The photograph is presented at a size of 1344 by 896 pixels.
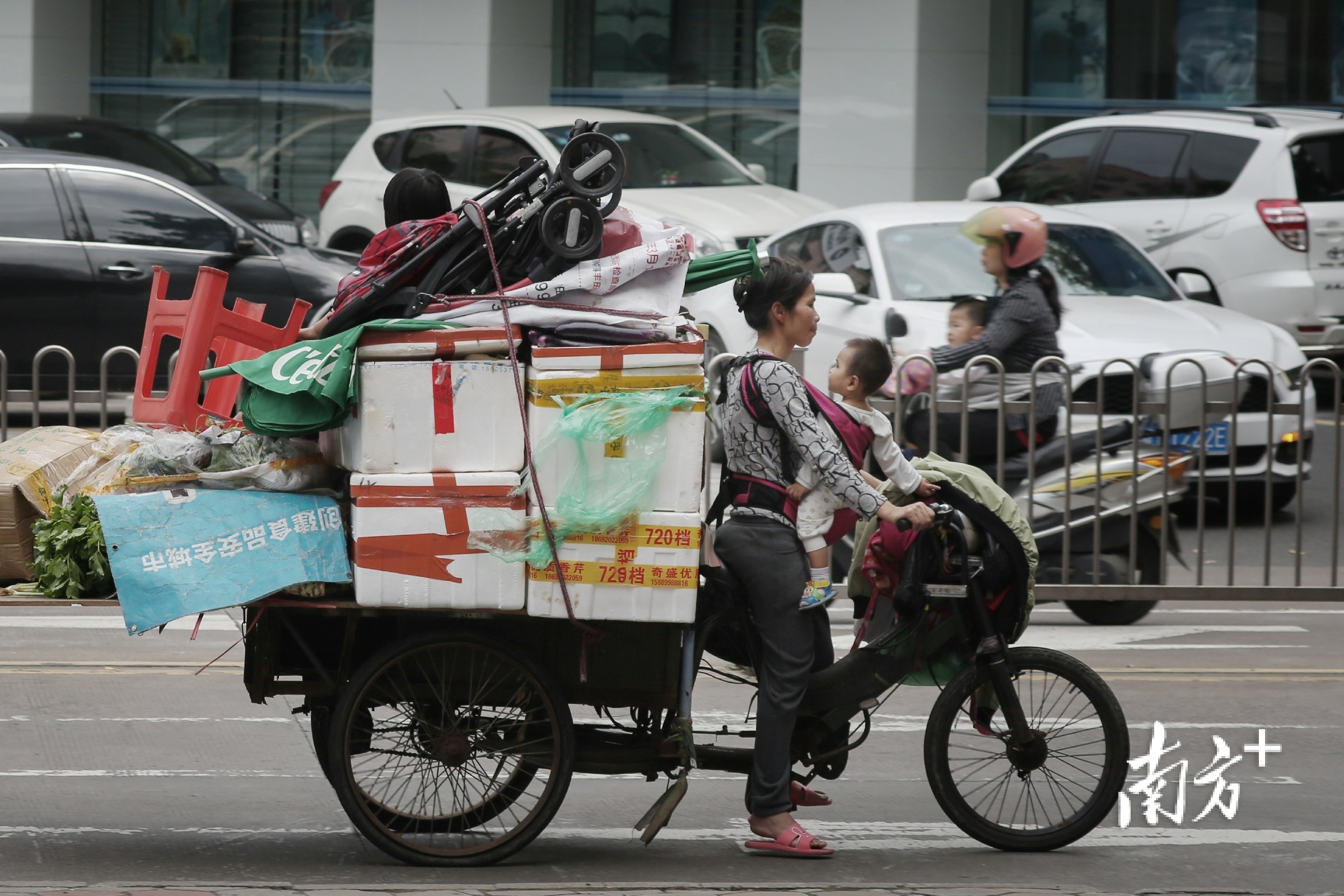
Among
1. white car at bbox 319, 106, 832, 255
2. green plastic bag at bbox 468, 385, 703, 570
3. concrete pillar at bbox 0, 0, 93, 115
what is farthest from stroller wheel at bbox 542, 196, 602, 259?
concrete pillar at bbox 0, 0, 93, 115

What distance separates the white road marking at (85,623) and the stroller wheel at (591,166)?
3.93 m

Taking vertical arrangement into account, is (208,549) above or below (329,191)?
below

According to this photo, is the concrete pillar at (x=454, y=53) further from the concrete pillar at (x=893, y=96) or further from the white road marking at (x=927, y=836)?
the white road marking at (x=927, y=836)

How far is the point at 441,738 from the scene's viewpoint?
16.3 ft

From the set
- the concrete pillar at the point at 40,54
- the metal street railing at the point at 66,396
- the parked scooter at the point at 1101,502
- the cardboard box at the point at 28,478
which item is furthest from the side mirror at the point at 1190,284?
the concrete pillar at the point at 40,54

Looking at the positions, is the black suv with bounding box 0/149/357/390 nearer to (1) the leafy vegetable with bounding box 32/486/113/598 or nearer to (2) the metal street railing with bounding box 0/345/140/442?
(2) the metal street railing with bounding box 0/345/140/442

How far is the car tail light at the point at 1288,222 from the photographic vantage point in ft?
44.1

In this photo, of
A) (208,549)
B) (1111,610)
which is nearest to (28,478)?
(208,549)

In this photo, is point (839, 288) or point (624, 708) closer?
point (624, 708)

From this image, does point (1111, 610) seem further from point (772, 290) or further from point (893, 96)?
point (893, 96)

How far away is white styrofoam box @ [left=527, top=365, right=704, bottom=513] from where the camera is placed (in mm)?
4684

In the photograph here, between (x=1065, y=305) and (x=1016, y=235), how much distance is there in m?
2.01

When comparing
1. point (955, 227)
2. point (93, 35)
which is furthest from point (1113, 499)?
point (93, 35)

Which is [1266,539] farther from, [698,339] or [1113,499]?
[698,339]
